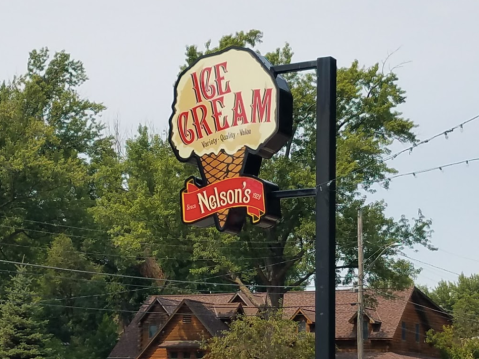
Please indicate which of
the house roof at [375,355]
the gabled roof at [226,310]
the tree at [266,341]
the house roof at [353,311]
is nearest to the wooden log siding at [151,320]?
the gabled roof at [226,310]

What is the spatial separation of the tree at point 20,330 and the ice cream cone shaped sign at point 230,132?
32217 millimetres

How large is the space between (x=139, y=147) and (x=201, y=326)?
10.8 m

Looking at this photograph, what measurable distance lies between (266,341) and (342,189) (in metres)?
8.09

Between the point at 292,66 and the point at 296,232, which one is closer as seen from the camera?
the point at 292,66

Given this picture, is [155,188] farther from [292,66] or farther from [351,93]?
[292,66]

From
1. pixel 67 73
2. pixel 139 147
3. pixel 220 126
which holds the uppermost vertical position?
pixel 67 73

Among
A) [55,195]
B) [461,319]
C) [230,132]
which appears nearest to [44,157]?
[55,195]

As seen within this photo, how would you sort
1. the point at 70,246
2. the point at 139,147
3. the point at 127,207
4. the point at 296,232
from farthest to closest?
the point at 70,246, the point at 139,147, the point at 127,207, the point at 296,232

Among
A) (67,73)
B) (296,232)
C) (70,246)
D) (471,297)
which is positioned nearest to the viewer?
(296,232)

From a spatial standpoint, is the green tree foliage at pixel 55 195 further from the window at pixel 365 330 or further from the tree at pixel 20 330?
the window at pixel 365 330

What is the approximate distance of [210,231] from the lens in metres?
40.4

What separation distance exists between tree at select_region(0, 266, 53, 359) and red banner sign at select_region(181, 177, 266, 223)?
3212cm

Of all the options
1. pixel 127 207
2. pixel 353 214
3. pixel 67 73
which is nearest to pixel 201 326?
pixel 127 207

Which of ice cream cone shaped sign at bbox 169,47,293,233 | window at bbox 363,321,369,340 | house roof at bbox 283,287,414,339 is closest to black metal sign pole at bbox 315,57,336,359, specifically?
ice cream cone shaped sign at bbox 169,47,293,233
